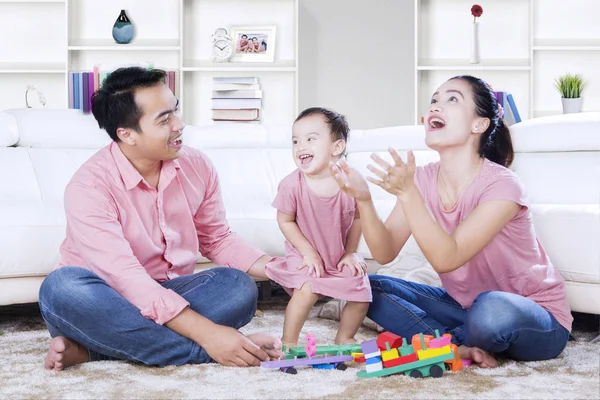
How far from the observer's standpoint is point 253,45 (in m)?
4.91

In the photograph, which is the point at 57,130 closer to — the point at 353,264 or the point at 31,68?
the point at 353,264

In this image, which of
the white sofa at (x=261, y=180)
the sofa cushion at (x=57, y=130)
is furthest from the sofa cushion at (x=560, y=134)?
the sofa cushion at (x=57, y=130)

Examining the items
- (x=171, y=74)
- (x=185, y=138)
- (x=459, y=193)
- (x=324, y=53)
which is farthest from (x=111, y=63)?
(x=459, y=193)

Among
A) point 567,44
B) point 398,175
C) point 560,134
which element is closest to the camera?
point 398,175

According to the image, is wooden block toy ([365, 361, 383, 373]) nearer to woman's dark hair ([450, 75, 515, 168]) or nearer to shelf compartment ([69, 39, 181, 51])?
woman's dark hair ([450, 75, 515, 168])

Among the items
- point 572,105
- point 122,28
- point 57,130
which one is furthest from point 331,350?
point 122,28

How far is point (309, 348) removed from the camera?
1729 millimetres

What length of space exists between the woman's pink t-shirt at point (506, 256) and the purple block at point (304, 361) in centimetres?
37

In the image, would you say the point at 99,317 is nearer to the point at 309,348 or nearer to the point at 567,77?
the point at 309,348

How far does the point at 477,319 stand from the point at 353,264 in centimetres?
38

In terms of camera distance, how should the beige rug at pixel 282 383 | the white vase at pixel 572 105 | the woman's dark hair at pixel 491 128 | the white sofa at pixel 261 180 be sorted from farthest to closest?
the white vase at pixel 572 105, the white sofa at pixel 261 180, the woman's dark hair at pixel 491 128, the beige rug at pixel 282 383

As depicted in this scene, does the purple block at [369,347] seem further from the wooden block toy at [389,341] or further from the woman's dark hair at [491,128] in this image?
the woman's dark hair at [491,128]

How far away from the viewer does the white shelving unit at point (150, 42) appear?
4941 mm

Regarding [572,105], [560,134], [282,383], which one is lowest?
[282,383]
